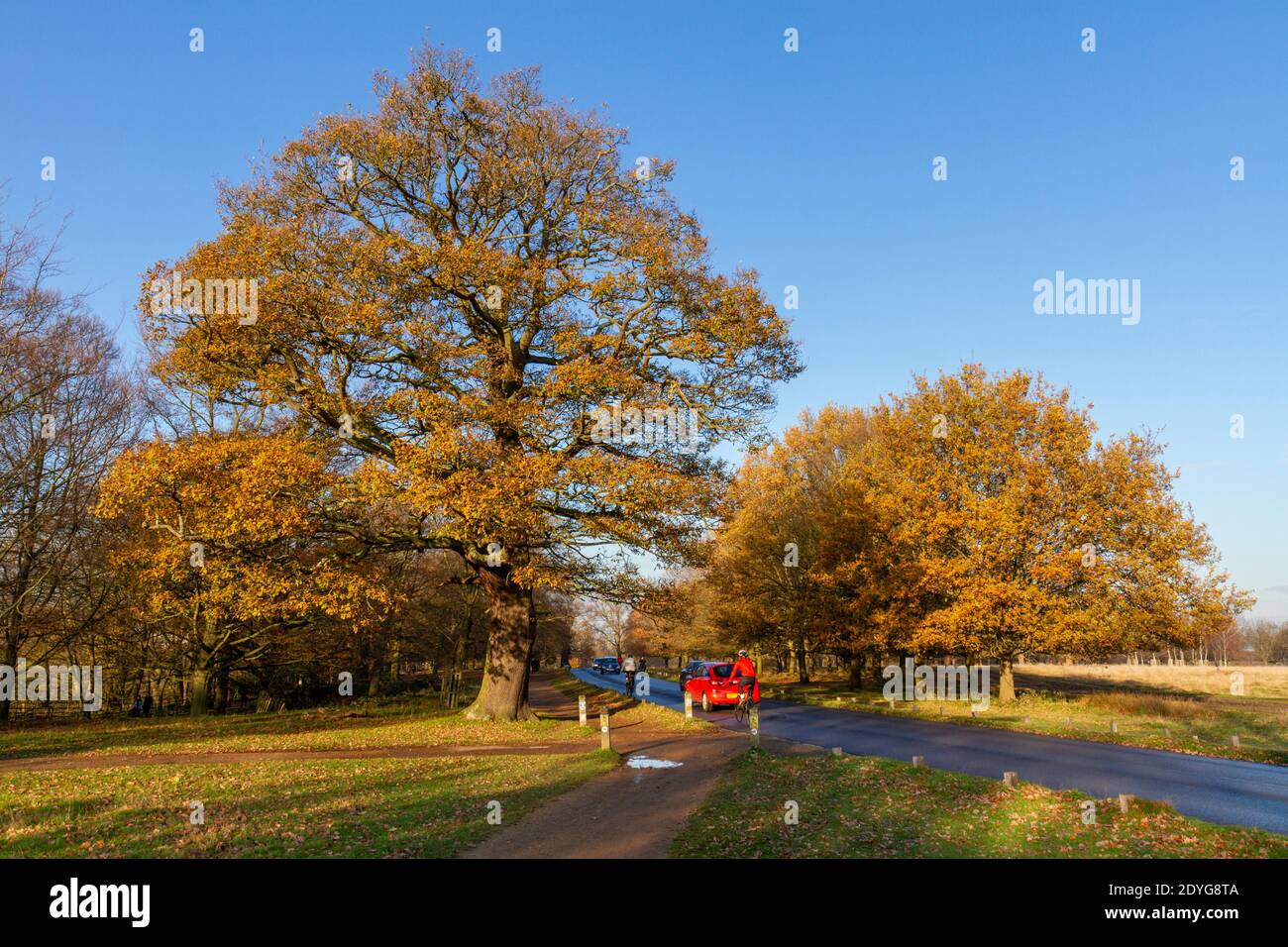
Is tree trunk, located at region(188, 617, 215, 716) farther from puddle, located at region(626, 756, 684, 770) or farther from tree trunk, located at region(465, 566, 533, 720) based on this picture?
puddle, located at region(626, 756, 684, 770)

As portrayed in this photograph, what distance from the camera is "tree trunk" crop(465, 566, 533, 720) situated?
2323 centimetres

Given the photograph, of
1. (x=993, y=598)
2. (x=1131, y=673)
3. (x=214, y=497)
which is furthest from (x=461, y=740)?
(x=1131, y=673)

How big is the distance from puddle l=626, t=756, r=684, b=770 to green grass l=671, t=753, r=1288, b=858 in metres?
2.68

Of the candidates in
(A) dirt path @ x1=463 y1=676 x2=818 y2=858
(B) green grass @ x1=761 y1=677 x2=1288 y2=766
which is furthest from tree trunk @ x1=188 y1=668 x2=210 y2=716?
(B) green grass @ x1=761 y1=677 x2=1288 y2=766

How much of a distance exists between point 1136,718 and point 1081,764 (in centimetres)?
1255

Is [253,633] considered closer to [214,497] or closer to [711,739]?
[214,497]

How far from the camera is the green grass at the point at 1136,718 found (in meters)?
18.7

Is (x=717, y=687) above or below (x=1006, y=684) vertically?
above

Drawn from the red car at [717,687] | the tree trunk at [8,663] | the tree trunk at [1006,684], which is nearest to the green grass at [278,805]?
the red car at [717,687]

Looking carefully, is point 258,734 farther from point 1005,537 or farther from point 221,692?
point 1005,537

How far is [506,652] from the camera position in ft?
77.0

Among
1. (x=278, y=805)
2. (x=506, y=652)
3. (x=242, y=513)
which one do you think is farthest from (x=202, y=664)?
(x=278, y=805)

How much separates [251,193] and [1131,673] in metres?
75.0
